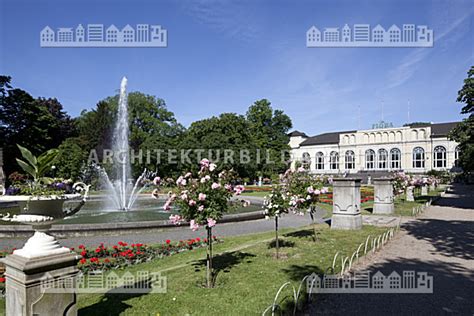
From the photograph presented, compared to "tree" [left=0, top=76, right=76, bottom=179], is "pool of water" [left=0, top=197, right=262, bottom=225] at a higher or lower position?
lower

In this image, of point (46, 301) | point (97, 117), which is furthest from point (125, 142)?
point (46, 301)

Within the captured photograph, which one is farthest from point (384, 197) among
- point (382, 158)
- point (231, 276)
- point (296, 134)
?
point (296, 134)

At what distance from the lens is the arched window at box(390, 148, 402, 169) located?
7288 cm

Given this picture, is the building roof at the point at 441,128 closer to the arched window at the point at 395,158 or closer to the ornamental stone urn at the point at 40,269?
the arched window at the point at 395,158

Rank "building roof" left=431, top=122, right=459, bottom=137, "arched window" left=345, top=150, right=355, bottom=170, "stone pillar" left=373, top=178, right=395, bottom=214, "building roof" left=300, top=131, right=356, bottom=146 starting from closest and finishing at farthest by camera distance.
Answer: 1. "stone pillar" left=373, top=178, right=395, bottom=214
2. "building roof" left=431, top=122, right=459, bottom=137
3. "arched window" left=345, top=150, right=355, bottom=170
4. "building roof" left=300, top=131, right=356, bottom=146

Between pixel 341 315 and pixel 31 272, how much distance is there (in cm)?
433

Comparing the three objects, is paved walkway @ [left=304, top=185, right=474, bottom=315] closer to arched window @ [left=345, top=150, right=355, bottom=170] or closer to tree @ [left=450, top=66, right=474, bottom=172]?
tree @ [left=450, top=66, right=474, bottom=172]

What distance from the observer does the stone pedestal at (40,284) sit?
325 cm

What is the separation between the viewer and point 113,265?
793 centimetres

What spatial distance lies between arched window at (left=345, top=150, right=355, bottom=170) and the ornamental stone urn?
3239 inches

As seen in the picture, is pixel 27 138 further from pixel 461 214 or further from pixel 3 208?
pixel 461 214

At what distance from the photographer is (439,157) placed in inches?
2662

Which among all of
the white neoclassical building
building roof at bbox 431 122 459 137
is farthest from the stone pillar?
building roof at bbox 431 122 459 137

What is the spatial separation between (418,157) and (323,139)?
24.2 metres
